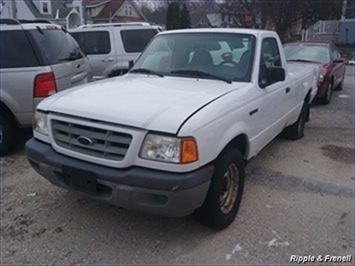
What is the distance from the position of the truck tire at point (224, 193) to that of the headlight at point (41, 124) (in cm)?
157

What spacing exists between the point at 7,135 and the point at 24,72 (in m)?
0.95

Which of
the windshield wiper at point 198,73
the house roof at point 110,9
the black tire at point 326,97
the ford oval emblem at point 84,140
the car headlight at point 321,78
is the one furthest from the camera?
the house roof at point 110,9

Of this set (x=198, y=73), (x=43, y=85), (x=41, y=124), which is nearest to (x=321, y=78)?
(x=198, y=73)

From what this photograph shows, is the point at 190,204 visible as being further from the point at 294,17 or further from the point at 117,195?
the point at 294,17

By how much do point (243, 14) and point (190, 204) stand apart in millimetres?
33757

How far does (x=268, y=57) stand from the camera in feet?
15.3

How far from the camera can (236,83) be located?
389 cm

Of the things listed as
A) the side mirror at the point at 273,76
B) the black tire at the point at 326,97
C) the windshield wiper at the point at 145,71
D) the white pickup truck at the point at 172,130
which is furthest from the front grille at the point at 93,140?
the black tire at the point at 326,97

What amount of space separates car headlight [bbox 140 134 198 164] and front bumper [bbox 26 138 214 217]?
104 mm

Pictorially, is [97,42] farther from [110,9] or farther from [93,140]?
[110,9]

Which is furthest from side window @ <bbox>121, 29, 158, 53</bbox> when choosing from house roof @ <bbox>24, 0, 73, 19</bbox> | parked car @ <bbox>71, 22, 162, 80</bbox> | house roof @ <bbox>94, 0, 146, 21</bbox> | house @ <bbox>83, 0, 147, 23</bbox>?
house roof @ <bbox>94, 0, 146, 21</bbox>

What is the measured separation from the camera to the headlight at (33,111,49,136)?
3.45 meters

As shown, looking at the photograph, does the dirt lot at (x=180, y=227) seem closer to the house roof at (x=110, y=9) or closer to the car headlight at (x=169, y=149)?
the car headlight at (x=169, y=149)

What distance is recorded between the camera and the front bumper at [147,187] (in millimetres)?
2791
